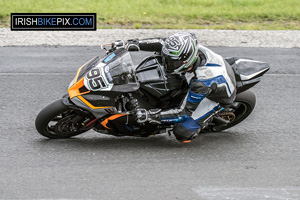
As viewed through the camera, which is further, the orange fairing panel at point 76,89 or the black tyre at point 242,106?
the black tyre at point 242,106

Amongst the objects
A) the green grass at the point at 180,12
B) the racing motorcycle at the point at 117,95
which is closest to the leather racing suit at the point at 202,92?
the racing motorcycle at the point at 117,95

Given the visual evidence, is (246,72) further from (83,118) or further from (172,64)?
(83,118)

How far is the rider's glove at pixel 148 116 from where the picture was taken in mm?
5645

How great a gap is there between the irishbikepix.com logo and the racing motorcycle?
6091 mm

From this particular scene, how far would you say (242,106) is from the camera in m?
6.43

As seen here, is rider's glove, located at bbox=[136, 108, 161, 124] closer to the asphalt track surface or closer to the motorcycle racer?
the motorcycle racer

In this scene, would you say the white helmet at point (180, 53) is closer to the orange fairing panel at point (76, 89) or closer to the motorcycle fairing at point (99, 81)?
the motorcycle fairing at point (99, 81)

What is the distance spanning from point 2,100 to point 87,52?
2.83 m

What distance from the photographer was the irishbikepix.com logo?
11867mm

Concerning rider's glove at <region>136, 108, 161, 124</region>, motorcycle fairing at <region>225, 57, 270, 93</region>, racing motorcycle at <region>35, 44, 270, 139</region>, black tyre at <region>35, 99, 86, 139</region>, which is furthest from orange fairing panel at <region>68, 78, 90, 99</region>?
motorcycle fairing at <region>225, 57, 270, 93</region>

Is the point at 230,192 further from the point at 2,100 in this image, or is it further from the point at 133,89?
the point at 2,100

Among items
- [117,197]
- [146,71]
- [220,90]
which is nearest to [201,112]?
[220,90]

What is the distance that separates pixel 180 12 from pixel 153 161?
804cm

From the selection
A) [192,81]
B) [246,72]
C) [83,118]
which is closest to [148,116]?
[192,81]
